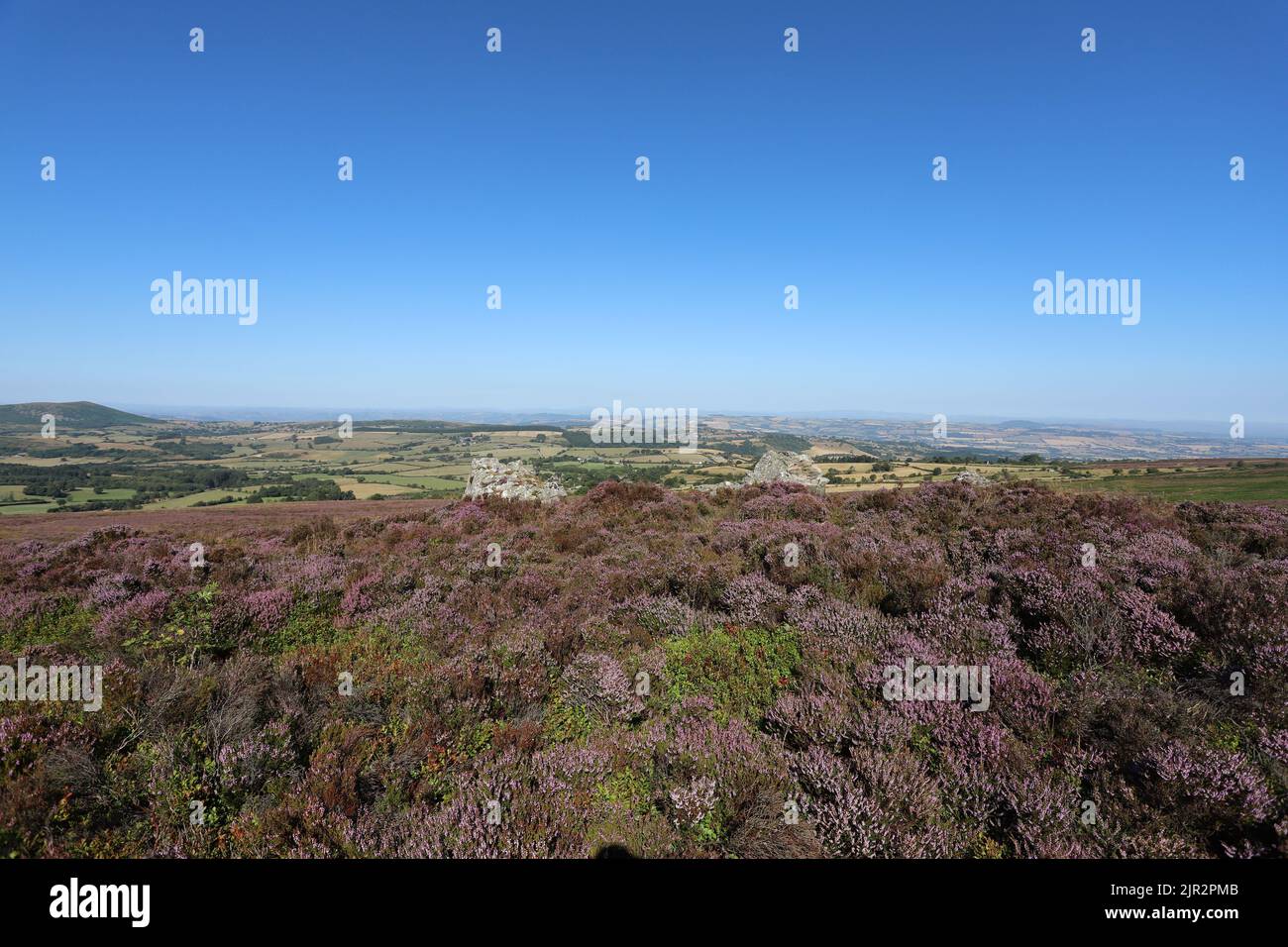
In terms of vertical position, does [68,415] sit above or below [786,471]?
above

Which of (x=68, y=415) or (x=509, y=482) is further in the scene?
(x=68, y=415)

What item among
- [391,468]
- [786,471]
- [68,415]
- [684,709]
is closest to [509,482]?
[786,471]

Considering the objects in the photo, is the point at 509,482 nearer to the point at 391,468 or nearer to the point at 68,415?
the point at 391,468

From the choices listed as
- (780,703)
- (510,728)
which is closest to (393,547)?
(510,728)

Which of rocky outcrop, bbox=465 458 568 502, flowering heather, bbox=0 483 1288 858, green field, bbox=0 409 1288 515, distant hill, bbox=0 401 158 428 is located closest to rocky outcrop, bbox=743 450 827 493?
green field, bbox=0 409 1288 515

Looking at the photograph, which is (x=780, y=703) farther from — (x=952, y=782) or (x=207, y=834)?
(x=207, y=834)

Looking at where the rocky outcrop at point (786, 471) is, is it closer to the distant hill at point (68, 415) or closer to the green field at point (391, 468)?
the green field at point (391, 468)

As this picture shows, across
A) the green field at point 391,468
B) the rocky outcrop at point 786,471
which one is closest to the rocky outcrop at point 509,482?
the green field at point 391,468

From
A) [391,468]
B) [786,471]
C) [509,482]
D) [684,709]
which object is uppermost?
[786,471]
